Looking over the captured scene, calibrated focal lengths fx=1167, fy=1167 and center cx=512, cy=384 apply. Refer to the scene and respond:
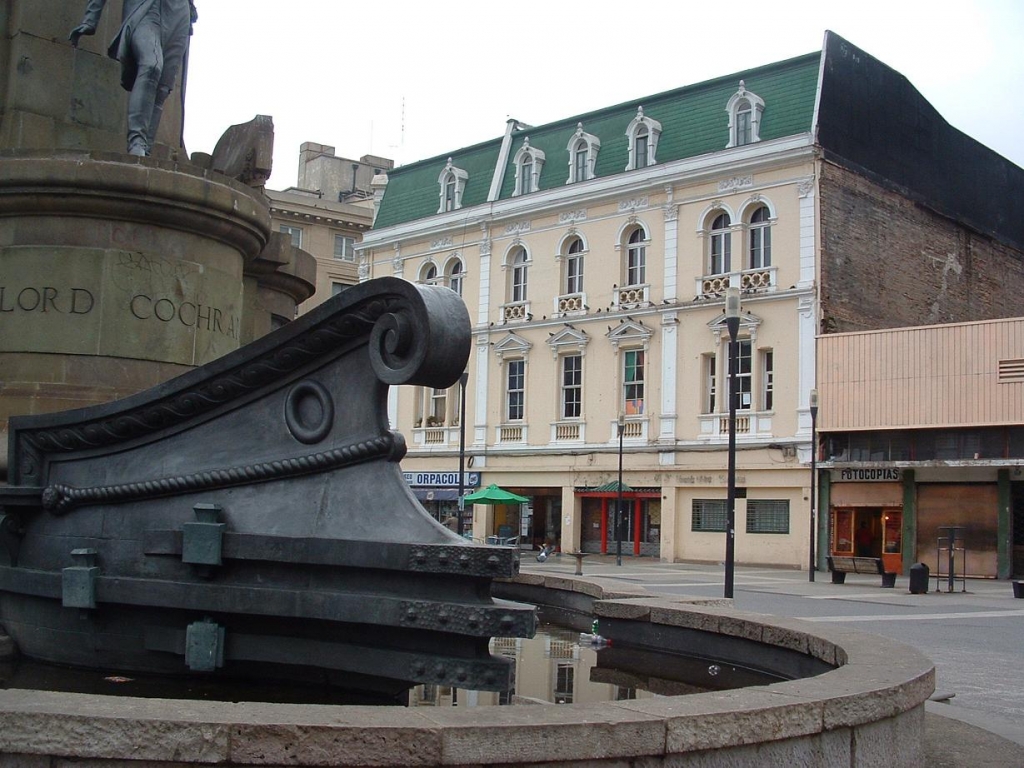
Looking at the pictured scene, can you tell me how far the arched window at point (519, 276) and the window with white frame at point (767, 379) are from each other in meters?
10.9

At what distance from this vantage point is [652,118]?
40.8 meters

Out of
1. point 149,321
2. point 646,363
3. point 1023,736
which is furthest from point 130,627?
point 646,363

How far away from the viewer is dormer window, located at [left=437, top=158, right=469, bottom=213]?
156 feet

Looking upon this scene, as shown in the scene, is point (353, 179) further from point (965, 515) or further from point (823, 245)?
point (965, 515)

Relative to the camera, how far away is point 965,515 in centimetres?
3309

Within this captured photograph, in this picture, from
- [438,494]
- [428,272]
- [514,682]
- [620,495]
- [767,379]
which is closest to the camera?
[514,682]

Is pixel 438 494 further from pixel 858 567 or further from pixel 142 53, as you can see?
pixel 142 53

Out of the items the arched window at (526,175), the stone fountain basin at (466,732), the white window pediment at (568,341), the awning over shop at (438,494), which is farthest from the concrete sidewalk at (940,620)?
the arched window at (526,175)

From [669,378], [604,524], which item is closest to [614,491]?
[604,524]

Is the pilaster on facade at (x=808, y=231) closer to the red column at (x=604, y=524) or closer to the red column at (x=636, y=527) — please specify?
the red column at (x=636, y=527)

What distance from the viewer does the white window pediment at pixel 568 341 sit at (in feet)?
137

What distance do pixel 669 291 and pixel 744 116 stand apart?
614 cm

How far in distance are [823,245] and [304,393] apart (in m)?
31.5

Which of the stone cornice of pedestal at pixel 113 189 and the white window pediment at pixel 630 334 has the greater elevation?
the white window pediment at pixel 630 334
